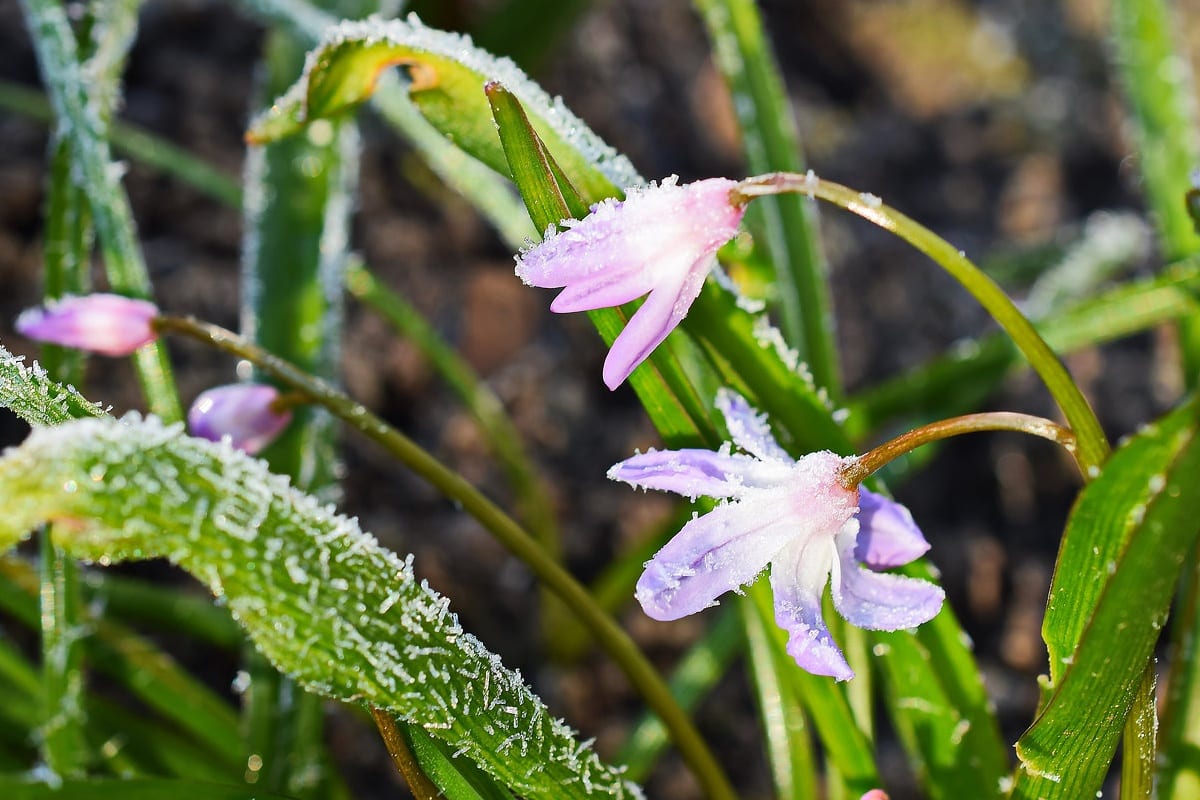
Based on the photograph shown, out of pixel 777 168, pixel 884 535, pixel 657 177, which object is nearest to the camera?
pixel 884 535

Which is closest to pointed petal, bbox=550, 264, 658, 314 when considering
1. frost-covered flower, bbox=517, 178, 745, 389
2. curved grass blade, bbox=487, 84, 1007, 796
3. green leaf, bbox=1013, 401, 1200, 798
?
frost-covered flower, bbox=517, 178, 745, 389

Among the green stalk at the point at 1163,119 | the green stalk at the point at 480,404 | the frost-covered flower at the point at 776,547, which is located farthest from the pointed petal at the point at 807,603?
the green stalk at the point at 480,404

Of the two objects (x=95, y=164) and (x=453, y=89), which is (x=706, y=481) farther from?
(x=95, y=164)

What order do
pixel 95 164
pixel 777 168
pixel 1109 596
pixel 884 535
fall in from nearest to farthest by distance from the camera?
pixel 1109 596 → pixel 884 535 → pixel 95 164 → pixel 777 168

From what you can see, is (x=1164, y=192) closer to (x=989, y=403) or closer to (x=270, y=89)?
(x=989, y=403)

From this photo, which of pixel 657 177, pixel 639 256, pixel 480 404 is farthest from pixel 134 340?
pixel 657 177

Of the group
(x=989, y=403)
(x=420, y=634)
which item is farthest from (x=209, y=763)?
(x=989, y=403)
